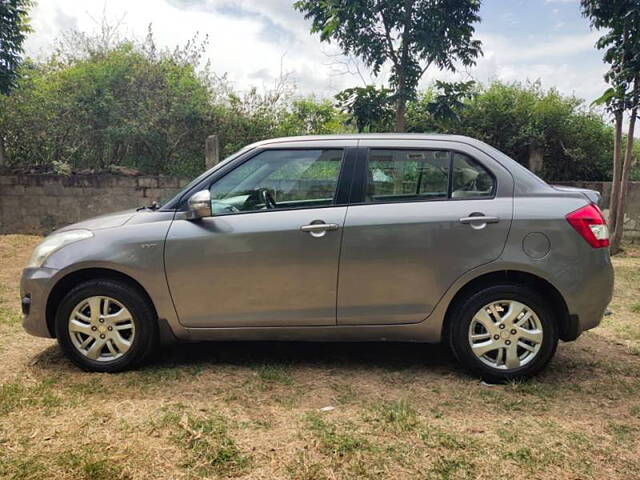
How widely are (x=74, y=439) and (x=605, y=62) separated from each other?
29.4 ft

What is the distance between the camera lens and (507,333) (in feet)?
11.1

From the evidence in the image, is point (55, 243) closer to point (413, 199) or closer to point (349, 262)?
point (349, 262)

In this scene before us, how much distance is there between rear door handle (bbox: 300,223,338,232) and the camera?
11.2ft

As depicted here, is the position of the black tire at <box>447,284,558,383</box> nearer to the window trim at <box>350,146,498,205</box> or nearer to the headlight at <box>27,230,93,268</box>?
the window trim at <box>350,146,498,205</box>

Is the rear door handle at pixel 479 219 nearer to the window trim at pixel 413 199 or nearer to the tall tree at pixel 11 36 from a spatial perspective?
the window trim at pixel 413 199

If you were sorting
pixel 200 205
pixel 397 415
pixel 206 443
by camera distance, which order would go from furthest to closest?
pixel 200 205
pixel 397 415
pixel 206 443

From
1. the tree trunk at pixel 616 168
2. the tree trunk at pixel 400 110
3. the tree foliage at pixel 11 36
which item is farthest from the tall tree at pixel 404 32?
the tree foliage at pixel 11 36

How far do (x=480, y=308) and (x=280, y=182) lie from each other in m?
1.63

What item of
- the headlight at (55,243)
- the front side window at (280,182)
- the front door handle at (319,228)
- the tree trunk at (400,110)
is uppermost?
the tree trunk at (400,110)

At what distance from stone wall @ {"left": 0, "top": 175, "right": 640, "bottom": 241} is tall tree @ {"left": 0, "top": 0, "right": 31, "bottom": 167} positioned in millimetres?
1937

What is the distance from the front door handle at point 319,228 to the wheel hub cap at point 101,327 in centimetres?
137

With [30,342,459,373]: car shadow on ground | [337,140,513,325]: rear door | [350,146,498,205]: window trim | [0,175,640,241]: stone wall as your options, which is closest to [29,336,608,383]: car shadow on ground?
[30,342,459,373]: car shadow on ground

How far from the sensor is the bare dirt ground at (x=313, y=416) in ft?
8.04

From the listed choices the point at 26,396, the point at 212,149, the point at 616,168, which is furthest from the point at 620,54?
the point at 26,396
